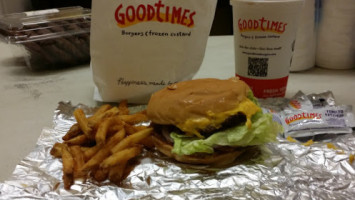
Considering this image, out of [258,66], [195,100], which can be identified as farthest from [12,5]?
[195,100]

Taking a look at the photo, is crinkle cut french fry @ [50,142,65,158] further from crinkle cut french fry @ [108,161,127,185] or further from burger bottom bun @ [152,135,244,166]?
burger bottom bun @ [152,135,244,166]

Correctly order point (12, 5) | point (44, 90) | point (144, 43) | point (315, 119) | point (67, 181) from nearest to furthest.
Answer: point (67, 181) → point (315, 119) → point (144, 43) → point (44, 90) → point (12, 5)

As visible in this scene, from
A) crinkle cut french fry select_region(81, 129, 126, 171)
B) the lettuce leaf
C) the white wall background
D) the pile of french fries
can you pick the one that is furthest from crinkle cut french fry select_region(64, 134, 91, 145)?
the white wall background

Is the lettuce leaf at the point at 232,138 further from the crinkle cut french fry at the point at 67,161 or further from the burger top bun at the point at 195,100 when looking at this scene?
the crinkle cut french fry at the point at 67,161

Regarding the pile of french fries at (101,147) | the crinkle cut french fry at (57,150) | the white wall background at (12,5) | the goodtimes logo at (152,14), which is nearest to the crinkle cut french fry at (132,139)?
the pile of french fries at (101,147)

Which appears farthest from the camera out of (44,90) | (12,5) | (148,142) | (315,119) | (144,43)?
(12,5)

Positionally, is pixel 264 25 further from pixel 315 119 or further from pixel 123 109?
pixel 123 109

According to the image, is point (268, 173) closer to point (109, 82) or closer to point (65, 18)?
point (109, 82)
